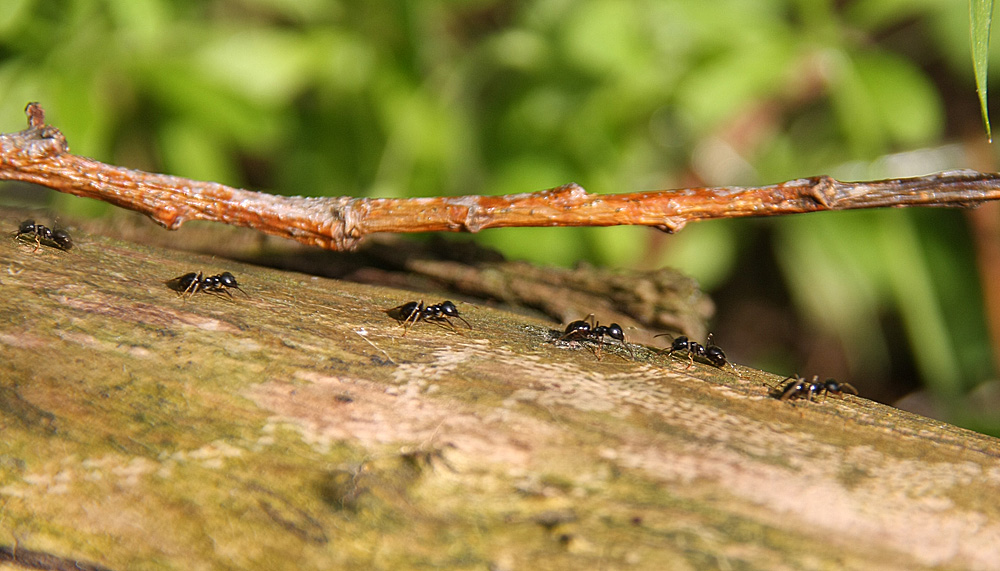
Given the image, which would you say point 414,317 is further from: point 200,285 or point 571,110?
point 571,110

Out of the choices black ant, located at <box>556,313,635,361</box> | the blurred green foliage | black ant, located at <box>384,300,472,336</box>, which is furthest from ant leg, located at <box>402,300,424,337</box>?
the blurred green foliage

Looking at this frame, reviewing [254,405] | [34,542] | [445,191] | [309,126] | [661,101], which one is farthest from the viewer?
[309,126]

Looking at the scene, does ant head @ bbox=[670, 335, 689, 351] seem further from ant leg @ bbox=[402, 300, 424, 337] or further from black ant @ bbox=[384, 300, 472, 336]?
ant leg @ bbox=[402, 300, 424, 337]

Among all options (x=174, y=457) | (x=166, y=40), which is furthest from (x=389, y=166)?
(x=174, y=457)

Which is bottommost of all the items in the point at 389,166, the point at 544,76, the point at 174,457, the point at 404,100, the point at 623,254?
the point at 174,457

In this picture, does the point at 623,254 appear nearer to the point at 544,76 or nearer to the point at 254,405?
the point at 544,76

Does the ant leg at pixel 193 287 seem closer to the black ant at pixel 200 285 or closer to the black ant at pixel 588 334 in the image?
the black ant at pixel 200 285

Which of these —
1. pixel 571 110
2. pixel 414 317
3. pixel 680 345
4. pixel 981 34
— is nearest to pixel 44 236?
pixel 414 317
